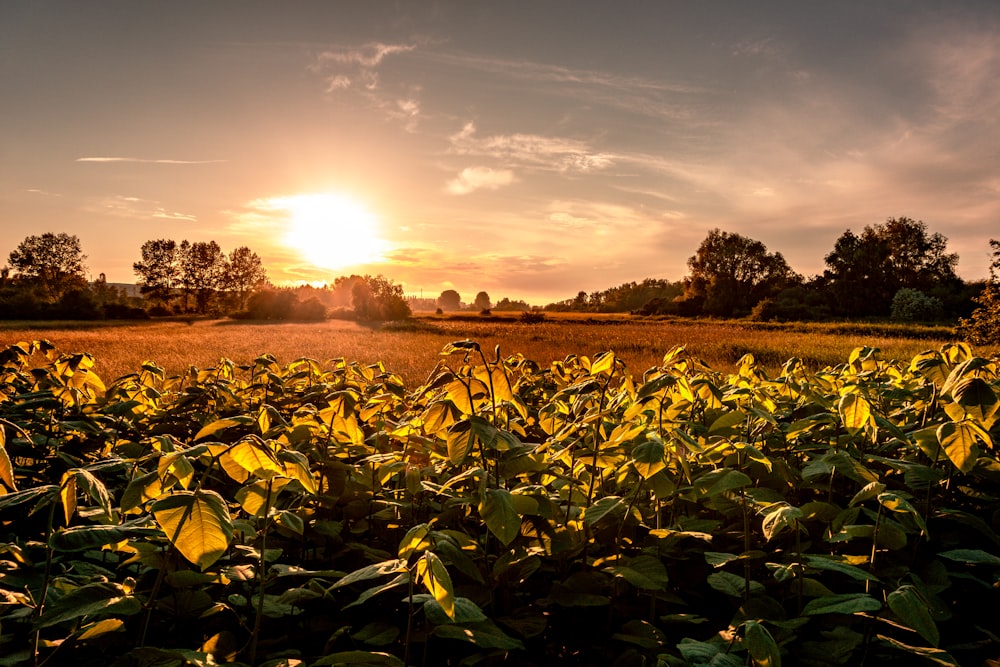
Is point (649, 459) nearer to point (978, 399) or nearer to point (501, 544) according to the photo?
point (501, 544)

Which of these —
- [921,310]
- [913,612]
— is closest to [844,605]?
[913,612]

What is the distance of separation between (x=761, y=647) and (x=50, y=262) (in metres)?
136

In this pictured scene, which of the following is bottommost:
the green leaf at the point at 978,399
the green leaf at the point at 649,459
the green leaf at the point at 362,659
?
the green leaf at the point at 362,659

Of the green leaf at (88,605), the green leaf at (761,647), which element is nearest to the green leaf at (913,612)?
the green leaf at (761,647)

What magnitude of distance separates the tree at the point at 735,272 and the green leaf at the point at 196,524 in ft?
312

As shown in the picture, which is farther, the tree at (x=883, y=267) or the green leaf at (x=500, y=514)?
the tree at (x=883, y=267)

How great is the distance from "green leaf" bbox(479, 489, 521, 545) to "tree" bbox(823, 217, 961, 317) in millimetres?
86435

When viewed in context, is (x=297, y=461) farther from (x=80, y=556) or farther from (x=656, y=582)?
(x=80, y=556)

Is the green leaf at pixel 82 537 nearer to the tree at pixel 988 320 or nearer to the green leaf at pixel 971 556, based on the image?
the green leaf at pixel 971 556

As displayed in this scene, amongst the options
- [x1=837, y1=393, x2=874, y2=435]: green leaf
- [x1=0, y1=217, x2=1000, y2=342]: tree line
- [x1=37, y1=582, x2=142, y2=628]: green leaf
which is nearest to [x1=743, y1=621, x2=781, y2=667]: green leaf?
[x1=837, y1=393, x2=874, y2=435]: green leaf

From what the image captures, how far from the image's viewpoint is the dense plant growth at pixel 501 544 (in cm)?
155

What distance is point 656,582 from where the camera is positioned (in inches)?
75.2

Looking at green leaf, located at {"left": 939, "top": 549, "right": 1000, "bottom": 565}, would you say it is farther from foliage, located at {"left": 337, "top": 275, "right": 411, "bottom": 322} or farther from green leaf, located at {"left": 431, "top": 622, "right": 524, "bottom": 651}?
foliage, located at {"left": 337, "top": 275, "right": 411, "bottom": 322}

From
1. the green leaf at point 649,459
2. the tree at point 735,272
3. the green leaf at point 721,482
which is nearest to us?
the green leaf at point 649,459
